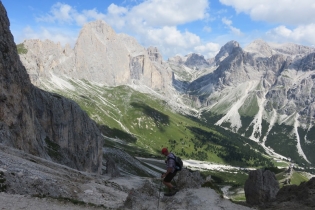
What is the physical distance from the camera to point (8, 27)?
6475cm

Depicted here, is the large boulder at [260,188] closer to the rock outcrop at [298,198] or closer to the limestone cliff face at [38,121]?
the rock outcrop at [298,198]

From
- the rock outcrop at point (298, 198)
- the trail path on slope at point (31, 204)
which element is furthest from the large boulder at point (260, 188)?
the trail path on slope at point (31, 204)

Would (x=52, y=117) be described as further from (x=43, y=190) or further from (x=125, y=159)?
(x=125, y=159)

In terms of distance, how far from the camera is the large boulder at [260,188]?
55.6 meters

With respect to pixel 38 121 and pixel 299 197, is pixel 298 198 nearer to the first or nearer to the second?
pixel 299 197

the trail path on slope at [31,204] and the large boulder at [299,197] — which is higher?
the trail path on slope at [31,204]

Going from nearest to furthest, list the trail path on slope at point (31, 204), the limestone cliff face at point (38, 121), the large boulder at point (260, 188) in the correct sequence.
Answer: the trail path on slope at point (31, 204) < the large boulder at point (260, 188) < the limestone cliff face at point (38, 121)

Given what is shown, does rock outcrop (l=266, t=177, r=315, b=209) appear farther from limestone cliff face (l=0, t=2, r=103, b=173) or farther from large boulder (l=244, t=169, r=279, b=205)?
limestone cliff face (l=0, t=2, r=103, b=173)

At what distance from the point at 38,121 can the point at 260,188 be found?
58.8 m

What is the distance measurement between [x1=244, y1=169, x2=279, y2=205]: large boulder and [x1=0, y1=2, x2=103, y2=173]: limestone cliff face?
148 ft

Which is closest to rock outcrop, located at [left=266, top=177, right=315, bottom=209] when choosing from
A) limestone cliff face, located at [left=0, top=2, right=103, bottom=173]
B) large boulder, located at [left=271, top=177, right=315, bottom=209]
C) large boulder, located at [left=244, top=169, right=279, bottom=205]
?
large boulder, located at [left=271, top=177, right=315, bottom=209]

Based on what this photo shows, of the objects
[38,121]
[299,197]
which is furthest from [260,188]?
[38,121]

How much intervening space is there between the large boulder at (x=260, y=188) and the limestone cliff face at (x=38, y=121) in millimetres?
45151

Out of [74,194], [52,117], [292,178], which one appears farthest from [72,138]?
[292,178]
